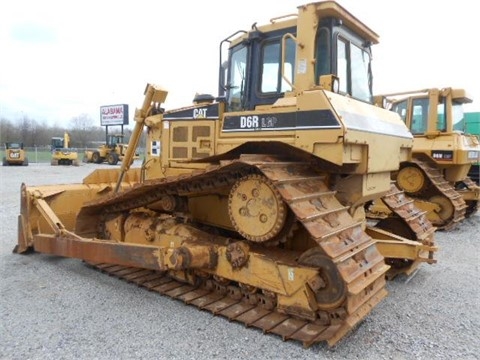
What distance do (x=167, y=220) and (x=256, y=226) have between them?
1.66 m

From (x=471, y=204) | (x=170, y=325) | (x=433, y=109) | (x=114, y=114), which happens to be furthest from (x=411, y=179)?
(x=114, y=114)

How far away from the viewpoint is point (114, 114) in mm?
45562

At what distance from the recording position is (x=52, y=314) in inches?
159

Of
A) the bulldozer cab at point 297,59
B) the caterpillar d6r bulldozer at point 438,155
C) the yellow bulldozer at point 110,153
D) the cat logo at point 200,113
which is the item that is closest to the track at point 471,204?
the caterpillar d6r bulldozer at point 438,155

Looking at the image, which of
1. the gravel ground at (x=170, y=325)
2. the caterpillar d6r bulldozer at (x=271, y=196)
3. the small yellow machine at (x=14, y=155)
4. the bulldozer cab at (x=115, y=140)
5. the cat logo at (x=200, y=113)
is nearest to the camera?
the gravel ground at (x=170, y=325)

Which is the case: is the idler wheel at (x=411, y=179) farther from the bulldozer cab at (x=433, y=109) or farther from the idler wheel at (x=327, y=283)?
the idler wheel at (x=327, y=283)

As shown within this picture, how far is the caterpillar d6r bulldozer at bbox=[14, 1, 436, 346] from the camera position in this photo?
11.9ft

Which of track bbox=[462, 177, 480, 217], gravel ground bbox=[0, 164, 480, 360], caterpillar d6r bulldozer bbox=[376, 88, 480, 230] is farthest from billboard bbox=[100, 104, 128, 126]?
gravel ground bbox=[0, 164, 480, 360]

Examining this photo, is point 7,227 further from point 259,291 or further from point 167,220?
point 259,291

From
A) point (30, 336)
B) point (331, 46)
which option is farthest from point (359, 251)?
point (30, 336)

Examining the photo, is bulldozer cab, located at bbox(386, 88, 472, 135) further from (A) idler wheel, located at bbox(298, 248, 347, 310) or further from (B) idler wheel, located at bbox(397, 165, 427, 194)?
(A) idler wheel, located at bbox(298, 248, 347, 310)

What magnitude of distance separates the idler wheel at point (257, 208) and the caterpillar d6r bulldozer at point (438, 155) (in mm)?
6385

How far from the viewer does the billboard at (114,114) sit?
44.7m

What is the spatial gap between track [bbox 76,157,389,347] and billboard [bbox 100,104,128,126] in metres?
42.3
